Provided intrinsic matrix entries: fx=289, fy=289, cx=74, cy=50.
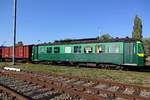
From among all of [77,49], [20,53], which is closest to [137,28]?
[20,53]

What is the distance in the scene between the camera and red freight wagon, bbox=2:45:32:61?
38.3 metres

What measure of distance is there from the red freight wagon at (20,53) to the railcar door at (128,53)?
58.2 ft

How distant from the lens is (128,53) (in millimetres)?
23188

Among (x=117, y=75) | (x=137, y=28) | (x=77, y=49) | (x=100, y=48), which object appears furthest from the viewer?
(x=137, y=28)

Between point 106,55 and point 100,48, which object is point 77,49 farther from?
point 106,55

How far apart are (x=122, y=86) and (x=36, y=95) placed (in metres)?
4.19

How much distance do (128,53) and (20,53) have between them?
70.0 feet

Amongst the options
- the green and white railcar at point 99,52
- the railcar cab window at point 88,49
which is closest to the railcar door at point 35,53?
the green and white railcar at point 99,52

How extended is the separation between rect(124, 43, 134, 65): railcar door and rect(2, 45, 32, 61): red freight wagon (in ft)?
58.2

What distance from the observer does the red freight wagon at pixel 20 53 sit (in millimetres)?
38312

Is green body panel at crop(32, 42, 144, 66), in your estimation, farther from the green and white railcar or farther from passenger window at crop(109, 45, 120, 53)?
passenger window at crop(109, 45, 120, 53)

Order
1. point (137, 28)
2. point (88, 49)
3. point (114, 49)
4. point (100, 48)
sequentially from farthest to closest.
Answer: point (137, 28) → point (88, 49) → point (100, 48) → point (114, 49)

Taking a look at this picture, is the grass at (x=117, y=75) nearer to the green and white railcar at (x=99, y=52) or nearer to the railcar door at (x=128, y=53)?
the railcar door at (x=128, y=53)

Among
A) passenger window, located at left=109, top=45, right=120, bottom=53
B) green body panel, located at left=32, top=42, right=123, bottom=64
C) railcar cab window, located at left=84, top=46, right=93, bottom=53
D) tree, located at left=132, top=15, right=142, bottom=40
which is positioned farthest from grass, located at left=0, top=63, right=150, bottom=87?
tree, located at left=132, top=15, right=142, bottom=40
